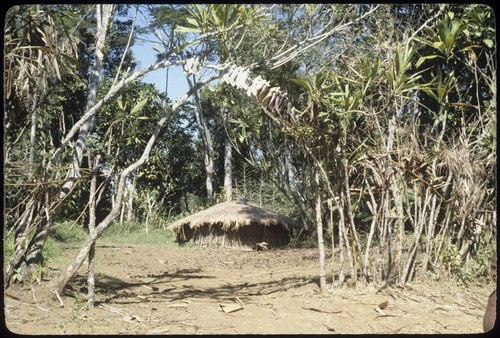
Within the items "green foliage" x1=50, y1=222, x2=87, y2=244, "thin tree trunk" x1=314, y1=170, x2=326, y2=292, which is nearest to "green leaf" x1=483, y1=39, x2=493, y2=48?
"thin tree trunk" x1=314, y1=170, x2=326, y2=292

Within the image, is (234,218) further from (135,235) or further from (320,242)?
(320,242)

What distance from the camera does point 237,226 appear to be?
1403cm

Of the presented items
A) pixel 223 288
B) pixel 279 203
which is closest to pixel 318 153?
pixel 223 288

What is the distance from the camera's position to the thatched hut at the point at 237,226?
14.3 m

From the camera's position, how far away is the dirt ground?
4.59 m

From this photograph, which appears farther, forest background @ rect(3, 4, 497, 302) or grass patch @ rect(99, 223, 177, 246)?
grass patch @ rect(99, 223, 177, 246)

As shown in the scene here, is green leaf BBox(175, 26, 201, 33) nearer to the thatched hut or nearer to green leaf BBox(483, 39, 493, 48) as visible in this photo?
green leaf BBox(483, 39, 493, 48)

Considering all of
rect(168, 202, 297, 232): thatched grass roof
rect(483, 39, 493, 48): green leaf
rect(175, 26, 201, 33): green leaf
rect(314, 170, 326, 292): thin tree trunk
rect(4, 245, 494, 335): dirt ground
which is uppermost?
rect(483, 39, 493, 48): green leaf

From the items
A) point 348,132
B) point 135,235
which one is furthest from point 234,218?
point 348,132

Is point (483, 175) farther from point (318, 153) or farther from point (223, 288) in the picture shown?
point (223, 288)

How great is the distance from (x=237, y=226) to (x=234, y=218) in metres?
0.24

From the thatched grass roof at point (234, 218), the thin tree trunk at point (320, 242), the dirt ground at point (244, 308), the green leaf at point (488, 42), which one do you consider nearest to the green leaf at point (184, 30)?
the thin tree trunk at point (320, 242)

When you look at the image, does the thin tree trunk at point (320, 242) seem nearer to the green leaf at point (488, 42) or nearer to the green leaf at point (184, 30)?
the green leaf at point (184, 30)

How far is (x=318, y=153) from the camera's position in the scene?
20.1ft
